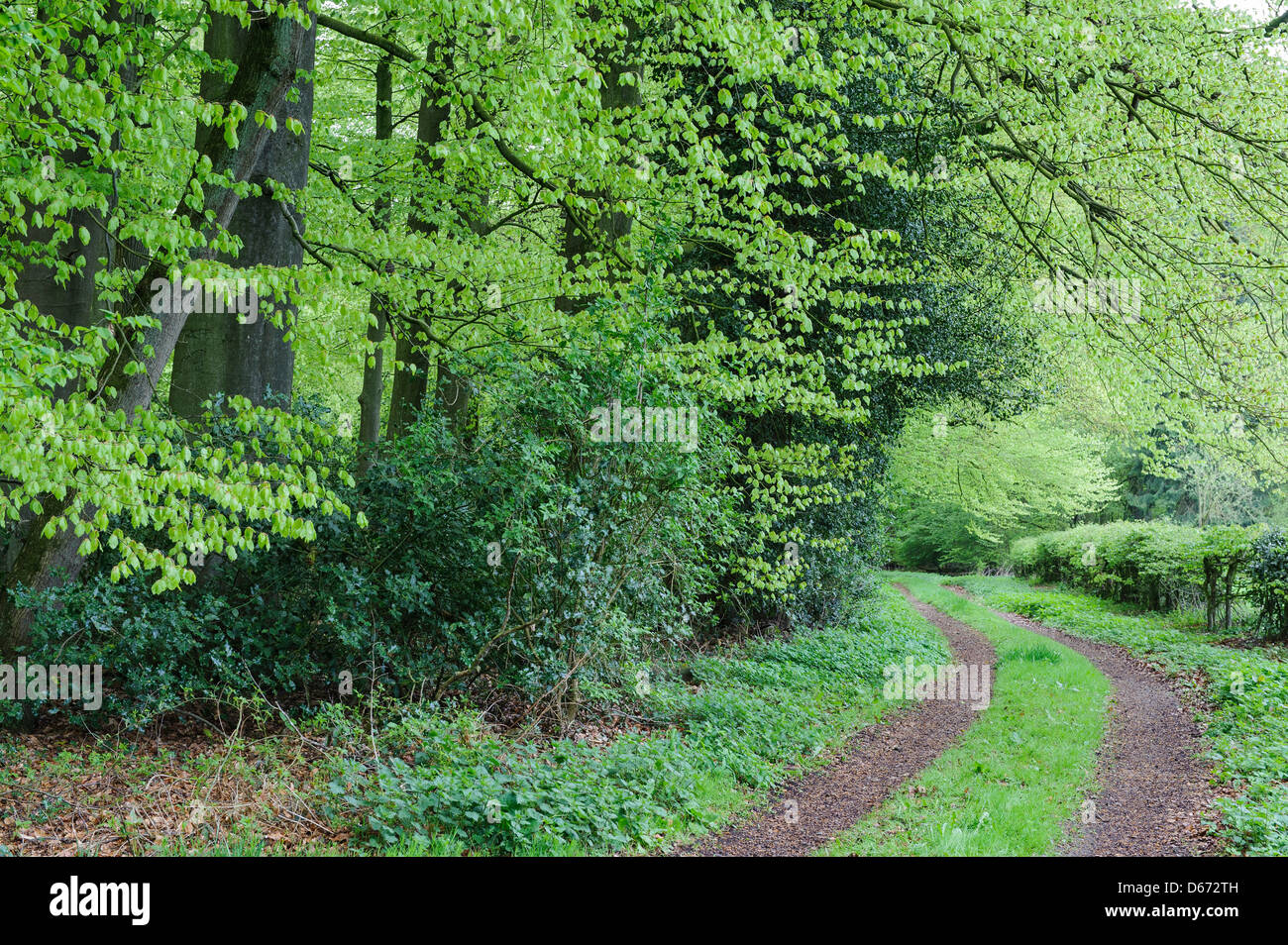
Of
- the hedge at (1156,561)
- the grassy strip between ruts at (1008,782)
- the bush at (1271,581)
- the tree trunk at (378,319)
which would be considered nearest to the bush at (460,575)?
the grassy strip between ruts at (1008,782)

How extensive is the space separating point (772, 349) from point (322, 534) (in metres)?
4.47

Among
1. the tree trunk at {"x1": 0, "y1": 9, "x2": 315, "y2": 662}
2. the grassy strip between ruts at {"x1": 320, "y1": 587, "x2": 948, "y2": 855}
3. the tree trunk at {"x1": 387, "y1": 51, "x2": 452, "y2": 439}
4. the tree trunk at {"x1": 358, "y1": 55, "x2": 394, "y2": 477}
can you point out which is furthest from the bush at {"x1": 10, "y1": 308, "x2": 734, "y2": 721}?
the tree trunk at {"x1": 358, "y1": 55, "x2": 394, "y2": 477}

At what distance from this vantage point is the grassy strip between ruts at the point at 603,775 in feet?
17.1

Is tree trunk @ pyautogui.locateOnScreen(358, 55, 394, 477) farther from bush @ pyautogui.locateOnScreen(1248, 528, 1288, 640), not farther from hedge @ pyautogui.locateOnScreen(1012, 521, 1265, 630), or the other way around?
hedge @ pyautogui.locateOnScreen(1012, 521, 1265, 630)

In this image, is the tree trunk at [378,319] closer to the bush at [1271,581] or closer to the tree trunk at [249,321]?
the tree trunk at [249,321]

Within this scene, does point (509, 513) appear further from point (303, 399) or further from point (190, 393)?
point (190, 393)

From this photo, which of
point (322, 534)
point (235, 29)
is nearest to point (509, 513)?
point (322, 534)

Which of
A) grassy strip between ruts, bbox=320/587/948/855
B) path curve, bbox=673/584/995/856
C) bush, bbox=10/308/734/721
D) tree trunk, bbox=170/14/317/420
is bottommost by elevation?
path curve, bbox=673/584/995/856

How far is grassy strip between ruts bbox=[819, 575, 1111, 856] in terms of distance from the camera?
5.99 meters

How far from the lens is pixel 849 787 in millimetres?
7613

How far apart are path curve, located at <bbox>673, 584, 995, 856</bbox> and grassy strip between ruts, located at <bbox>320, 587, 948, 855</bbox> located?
0.62 ft

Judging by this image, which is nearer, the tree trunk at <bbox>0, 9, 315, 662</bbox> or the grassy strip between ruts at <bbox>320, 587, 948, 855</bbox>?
the grassy strip between ruts at <bbox>320, 587, 948, 855</bbox>

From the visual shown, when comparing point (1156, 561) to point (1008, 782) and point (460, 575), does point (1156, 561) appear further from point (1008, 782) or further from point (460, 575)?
point (460, 575)
